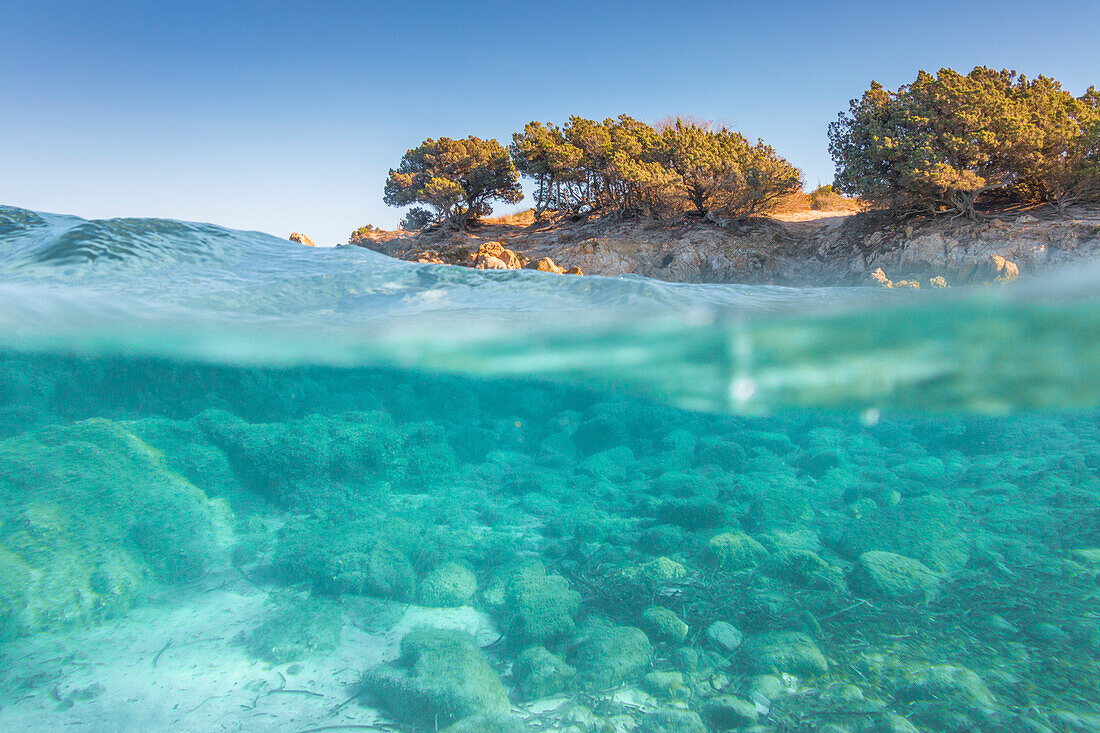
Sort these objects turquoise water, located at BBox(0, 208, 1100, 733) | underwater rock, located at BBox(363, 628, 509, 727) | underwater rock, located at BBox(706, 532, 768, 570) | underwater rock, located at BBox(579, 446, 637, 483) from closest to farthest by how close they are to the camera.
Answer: underwater rock, located at BBox(363, 628, 509, 727) < turquoise water, located at BBox(0, 208, 1100, 733) < underwater rock, located at BBox(706, 532, 768, 570) < underwater rock, located at BBox(579, 446, 637, 483)

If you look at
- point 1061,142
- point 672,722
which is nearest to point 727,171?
point 1061,142

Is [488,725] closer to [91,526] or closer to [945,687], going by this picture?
[945,687]

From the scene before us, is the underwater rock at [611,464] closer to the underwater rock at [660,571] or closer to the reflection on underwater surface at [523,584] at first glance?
the reflection on underwater surface at [523,584]

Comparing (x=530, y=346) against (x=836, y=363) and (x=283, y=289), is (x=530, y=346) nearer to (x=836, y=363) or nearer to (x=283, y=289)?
(x=283, y=289)

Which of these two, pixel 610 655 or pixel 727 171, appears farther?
pixel 727 171

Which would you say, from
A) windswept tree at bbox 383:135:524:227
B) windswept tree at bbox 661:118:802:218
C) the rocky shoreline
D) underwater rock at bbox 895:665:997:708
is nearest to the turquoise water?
underwater rock at bbox 895:665:997:708

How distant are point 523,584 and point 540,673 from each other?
1070 mm

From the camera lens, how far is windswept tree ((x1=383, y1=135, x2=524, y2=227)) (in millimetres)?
26562

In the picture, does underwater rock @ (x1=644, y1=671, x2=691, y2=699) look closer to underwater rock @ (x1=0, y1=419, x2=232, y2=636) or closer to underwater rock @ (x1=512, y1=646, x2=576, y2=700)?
underwater rock @ (x1=512, y1=646, x2=576, y2=700)

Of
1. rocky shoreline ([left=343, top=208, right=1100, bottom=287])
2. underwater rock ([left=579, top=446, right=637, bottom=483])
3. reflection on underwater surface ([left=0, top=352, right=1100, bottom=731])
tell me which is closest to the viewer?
reflection on underwater surface ([left=0, top=352, right=1100, bottom=731])

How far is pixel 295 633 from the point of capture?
15.1 feet

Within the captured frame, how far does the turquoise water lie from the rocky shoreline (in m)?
4.95

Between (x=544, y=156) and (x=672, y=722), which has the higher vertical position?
(x=544, y=156)

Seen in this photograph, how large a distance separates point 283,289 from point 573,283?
449 cm
